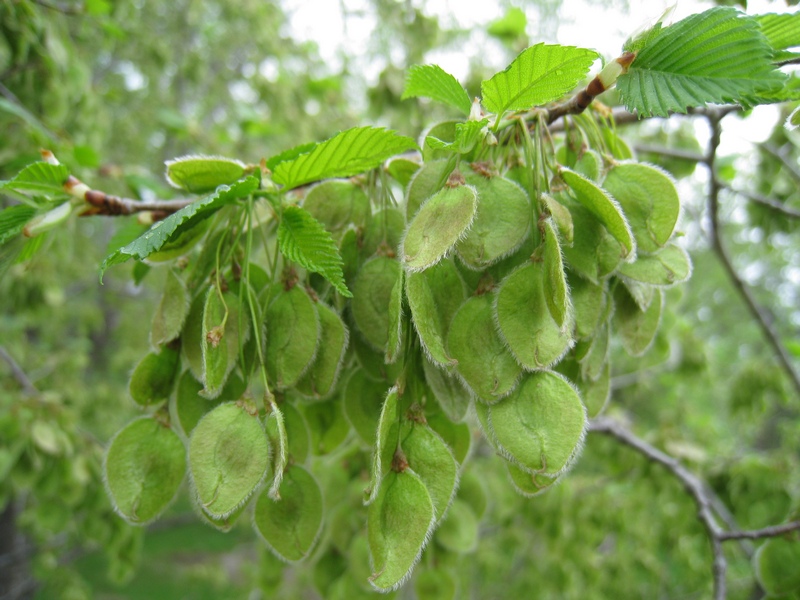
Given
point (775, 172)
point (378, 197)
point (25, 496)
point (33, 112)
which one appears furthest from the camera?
point (25, 496)

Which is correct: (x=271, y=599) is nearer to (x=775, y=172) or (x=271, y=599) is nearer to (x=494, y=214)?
(x=494, y=214)

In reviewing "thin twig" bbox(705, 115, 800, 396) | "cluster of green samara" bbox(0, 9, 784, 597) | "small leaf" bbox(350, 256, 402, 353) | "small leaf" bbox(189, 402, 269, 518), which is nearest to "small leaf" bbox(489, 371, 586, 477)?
"cluster of green samara" bbox(0, 9, 784, 597)

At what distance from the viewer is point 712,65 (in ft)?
2.69

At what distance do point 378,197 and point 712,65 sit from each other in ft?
1.90

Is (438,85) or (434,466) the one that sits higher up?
(438,85)

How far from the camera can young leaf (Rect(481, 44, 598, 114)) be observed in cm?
79

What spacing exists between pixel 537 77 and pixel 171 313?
2.14 feet

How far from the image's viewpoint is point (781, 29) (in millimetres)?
876

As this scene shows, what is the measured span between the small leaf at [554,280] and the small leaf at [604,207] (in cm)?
10

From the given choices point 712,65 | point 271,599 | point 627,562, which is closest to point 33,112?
point 271,599

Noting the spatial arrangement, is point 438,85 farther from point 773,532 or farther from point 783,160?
point 783,160

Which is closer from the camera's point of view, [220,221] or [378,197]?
[220,221]

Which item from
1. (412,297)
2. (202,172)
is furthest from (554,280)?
(202,172)

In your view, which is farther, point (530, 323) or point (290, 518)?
point (290, 518)
